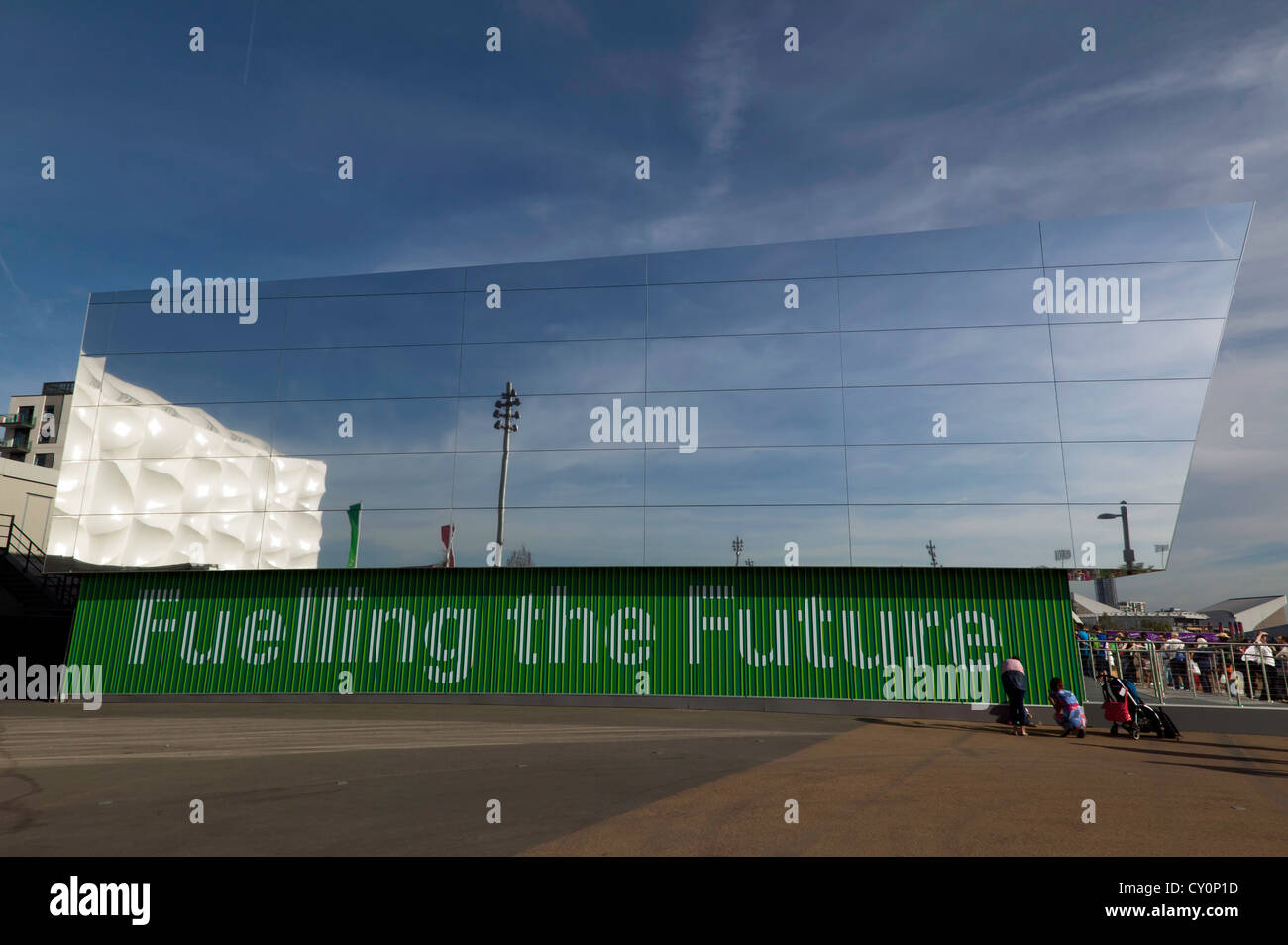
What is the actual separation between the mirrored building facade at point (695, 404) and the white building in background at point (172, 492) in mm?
73

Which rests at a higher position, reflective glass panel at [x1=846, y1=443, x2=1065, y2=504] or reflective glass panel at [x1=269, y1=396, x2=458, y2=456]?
reflective glass panel at [x1=269, y1=396, x2=458, y2=456]

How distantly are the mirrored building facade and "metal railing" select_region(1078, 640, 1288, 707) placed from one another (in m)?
2.42

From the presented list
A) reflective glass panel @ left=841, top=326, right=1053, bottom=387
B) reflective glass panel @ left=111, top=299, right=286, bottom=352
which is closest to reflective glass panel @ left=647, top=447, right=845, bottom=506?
reflective glass panel @ left=841, top=326, right=1053, bottom=387

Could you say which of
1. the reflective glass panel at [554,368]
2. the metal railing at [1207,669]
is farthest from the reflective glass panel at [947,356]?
the metal railing at [1207,669]

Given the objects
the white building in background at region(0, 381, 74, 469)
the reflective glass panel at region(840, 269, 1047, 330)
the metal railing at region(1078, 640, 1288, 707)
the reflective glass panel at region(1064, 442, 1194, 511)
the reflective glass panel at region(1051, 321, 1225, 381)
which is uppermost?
the white building in background at region(0, 381, 74, 469)

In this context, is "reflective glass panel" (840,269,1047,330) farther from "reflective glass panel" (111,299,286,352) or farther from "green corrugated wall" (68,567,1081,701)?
"reflective glass panel" (111,299,286,352)

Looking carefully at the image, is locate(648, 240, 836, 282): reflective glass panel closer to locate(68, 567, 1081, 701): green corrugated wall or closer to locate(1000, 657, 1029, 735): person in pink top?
locate(68, 567, 1081, 701): green corrugated wall

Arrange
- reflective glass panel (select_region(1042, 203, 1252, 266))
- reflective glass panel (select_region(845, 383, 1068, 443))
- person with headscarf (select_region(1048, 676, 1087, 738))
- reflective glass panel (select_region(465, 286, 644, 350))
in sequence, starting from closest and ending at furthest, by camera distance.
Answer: person with headscarf (select_region(1048, 676, 1087, 738)) → reflective glass panel (select_region(1042, 203, 1252, 266)) → reflective glass panel (select_region(845, 383, 1068, 443)) → reflective glass panel (select_region(465, 286, 644, 350))

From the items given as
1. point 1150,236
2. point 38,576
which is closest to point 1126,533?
point 1150,236

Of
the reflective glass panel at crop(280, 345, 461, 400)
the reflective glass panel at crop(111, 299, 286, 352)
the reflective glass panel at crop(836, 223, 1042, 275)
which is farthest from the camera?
the reflective glass panel at crop(111, 299, 286, 352)

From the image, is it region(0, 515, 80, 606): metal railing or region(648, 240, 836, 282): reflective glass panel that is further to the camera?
region(0, 515, 80, 606): metal railing

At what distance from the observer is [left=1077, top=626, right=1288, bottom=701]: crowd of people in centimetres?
1547

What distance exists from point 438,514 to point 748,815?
14.8 meters
